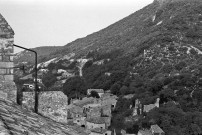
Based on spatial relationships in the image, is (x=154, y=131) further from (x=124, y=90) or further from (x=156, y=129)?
(x=124, y=90)

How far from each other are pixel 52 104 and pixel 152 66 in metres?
67.9

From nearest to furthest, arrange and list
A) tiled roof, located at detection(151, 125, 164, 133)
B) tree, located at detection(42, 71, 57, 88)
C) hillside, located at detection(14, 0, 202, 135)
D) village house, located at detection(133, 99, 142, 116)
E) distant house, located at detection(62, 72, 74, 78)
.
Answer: tiled roof, located at detection(151, 125, 164, 133), hillside, located at detection(14, 0, 202, 135), village house, located at detection(133, 99, 142, 116), tree, located at detection(42, 71, 57, 88), distant house, located at detection(62, 72, 74, 78)

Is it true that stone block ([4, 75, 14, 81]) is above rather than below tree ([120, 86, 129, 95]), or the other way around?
above

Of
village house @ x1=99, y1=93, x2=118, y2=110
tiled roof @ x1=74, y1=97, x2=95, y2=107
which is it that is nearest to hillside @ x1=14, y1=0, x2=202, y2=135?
village house @ x1=99, y1=93, x2=118, y2=110

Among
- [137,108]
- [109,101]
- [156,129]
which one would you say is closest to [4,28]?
[156,129]

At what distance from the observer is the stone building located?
22.6 feet

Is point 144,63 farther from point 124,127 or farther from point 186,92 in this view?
point 124,127

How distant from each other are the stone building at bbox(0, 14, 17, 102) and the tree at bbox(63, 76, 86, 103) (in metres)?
71.7

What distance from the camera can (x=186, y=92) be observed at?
56.3 m


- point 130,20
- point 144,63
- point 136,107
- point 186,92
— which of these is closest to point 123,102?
point 136,107

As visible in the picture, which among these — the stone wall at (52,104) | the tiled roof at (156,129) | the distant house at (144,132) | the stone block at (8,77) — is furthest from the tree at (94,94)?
the stone block at (8,77)

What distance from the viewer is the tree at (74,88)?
81406mm

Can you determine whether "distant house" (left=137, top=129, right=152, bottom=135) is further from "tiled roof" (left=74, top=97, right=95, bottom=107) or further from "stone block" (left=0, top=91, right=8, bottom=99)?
"stone block" (left=0, top=91, right=8, bottom=99)

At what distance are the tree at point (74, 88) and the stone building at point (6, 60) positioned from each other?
7166 cm
